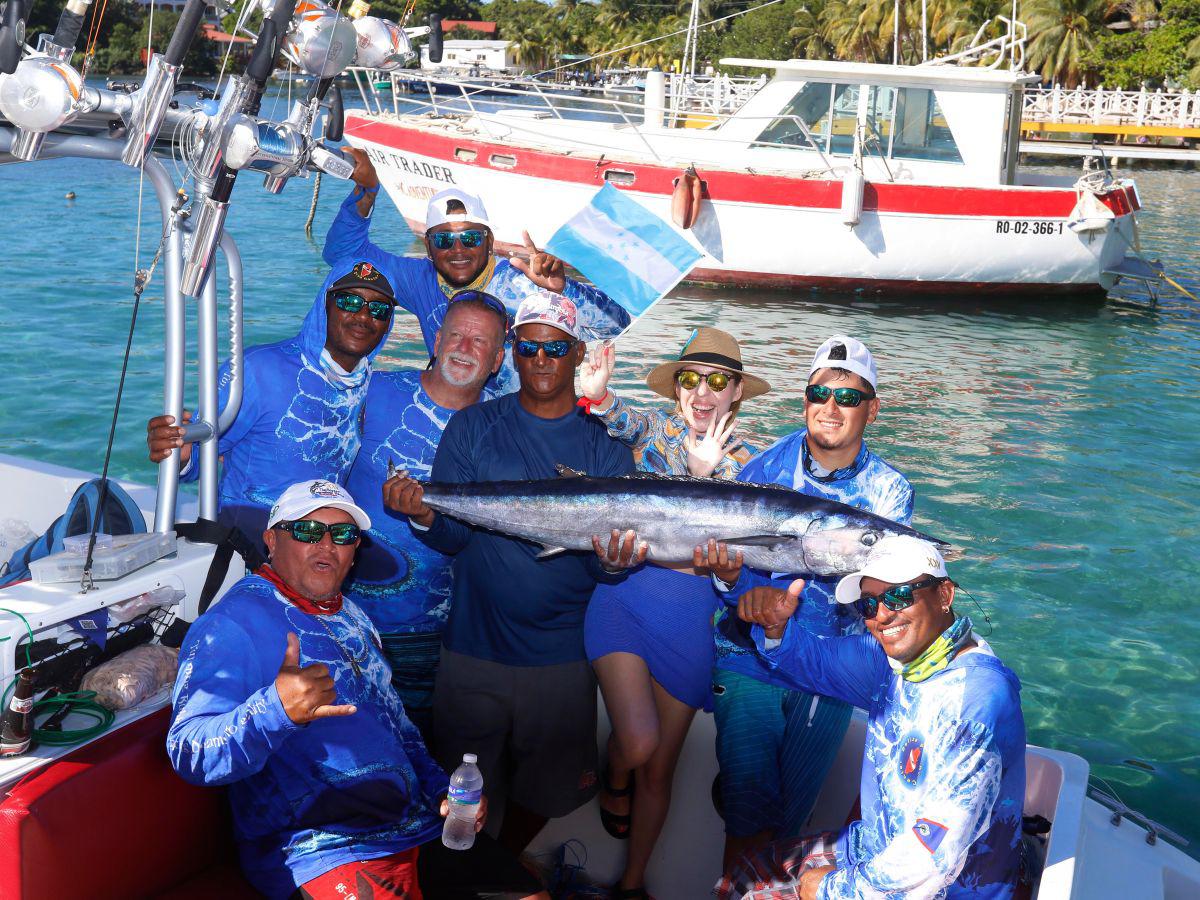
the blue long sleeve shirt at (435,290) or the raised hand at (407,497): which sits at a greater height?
the blue long sleeve shirt at (435,290)

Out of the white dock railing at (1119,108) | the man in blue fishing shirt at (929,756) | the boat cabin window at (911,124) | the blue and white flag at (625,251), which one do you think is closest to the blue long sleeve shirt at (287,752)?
the man in blue fishing shirt at (929,756)

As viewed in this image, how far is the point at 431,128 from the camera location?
62.4 ft

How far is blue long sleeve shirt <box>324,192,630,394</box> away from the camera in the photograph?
4.98m

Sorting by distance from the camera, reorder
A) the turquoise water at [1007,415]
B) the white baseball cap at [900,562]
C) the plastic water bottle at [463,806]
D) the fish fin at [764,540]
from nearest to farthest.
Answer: the white baseball cap at [900,562] → the plastic water bottle at [463,806] → the fish fin at [764,540] → the turquoise water at [1007,415]

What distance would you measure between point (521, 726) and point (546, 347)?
52.5 inches

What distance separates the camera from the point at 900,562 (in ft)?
9.87

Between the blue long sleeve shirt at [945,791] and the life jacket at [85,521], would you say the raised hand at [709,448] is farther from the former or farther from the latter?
the life jacket at [85,521]

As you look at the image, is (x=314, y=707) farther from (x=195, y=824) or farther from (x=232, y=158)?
(x=232, y=158)

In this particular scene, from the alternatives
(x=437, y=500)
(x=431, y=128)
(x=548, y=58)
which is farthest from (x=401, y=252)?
(x=548, y=58)

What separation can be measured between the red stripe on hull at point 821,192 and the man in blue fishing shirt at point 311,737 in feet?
45.8

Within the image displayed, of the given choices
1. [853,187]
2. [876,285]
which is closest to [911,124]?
[853,187]

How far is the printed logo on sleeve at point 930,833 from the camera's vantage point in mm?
2832

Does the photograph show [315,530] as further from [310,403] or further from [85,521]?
[85,521]

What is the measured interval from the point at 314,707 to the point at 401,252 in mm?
19556
